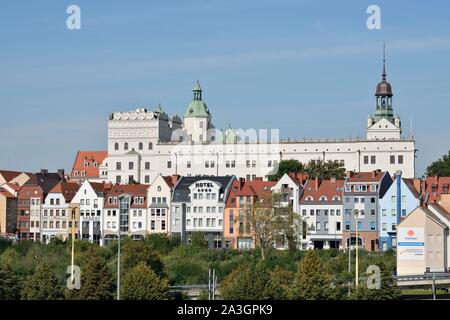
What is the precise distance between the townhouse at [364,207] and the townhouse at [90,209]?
762 inches

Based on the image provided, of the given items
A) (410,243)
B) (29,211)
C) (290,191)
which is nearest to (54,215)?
(29,211)

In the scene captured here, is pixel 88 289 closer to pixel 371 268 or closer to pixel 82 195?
pixel 371 268

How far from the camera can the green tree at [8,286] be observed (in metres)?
40.3

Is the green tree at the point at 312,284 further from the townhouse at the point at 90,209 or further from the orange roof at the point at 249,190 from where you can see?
the townhouse at the point at 90,209

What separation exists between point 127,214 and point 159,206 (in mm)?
2887

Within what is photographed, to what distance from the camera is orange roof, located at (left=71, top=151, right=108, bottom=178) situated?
12599cm

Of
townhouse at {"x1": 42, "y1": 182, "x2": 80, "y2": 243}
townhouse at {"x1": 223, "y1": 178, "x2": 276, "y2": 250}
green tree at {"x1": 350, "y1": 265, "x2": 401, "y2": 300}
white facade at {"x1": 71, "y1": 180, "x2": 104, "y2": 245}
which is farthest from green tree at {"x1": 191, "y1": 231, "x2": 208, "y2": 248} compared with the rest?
green tree at {"x1": 350, "y1": 265, "x2": 401, "y2": 300}

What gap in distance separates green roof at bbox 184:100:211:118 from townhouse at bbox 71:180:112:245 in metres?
52.9

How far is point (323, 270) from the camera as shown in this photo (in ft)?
137

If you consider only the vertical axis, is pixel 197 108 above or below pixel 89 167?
above

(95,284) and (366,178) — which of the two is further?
(366,178)

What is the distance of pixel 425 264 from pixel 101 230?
3174cm

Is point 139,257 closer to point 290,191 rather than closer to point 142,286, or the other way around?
point 142,286

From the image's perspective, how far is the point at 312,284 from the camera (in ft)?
130
